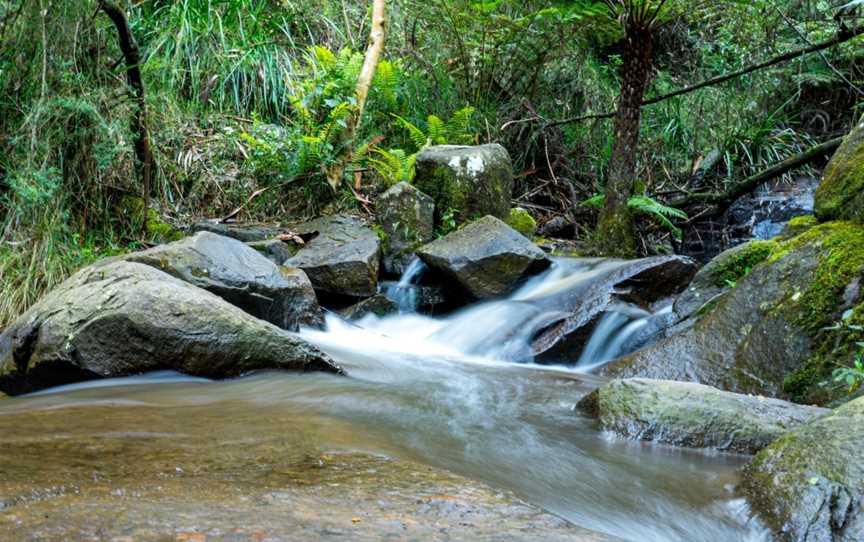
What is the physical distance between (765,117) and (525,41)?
374 cm

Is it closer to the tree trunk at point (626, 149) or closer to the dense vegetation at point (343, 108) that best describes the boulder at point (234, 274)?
the dense vegetation at point (343, 108)

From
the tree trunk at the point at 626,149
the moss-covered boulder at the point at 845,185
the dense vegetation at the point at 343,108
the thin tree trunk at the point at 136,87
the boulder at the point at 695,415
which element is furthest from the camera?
the tree trunk at the point at 626,149

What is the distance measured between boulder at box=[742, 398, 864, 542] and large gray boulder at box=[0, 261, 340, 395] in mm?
2516

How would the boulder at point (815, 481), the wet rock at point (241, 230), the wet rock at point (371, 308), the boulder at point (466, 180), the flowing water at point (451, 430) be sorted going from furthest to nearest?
the boulder at point (466, 180), the wet rock at point (241, 230), the wet rock at point (371, 308), the flowing water at point (451, 430), the boulder at point (815, 481)

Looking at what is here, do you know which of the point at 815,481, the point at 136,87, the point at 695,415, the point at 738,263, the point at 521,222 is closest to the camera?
the point at 815,481

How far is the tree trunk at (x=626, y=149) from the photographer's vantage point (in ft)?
22.3

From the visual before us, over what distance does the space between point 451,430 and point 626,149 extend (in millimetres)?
4693

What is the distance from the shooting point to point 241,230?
7.45 meters

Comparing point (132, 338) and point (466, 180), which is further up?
point (466, 180)

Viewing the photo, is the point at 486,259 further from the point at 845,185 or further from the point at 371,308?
the point at 845,185

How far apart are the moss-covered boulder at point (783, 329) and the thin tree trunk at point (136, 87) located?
4535 millimetres

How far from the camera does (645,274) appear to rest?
588cm

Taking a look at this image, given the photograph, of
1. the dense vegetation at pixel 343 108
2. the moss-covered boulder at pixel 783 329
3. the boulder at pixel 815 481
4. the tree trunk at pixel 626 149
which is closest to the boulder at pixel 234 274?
the dense vegetation at pixel 343 108

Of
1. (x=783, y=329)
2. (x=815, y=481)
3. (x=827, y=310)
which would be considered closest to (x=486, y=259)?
(x=783, y=329)
